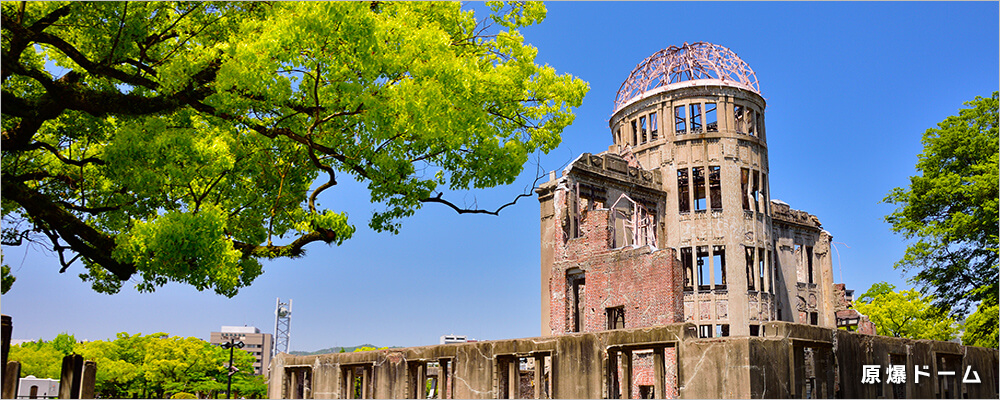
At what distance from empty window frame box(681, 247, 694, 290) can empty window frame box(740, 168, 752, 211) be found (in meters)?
3.20

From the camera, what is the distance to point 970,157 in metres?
27.6

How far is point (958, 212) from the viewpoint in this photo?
26.2 metres

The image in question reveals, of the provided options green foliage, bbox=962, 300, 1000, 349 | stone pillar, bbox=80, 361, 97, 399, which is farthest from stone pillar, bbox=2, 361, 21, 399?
green foliage, bbox=962, 300, 1000, 349

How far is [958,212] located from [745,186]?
350 inches

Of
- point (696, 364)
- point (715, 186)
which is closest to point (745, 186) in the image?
point (715, 186)

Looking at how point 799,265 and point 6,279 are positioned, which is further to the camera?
point 799,265

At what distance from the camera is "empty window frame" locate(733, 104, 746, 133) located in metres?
32.4

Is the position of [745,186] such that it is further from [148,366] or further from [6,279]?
[148,366]

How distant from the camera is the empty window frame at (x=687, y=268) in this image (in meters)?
31.4

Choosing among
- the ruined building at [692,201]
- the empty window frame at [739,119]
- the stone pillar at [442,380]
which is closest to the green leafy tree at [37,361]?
the ruined building at [692,201]

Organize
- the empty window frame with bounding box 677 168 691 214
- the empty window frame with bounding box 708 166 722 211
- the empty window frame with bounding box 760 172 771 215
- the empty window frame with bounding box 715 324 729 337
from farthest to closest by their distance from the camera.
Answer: the empty window frame with bounding box 708 166 722 211, the empty window frame with bounding box 760 172 771 215, the empty window frame with bounding box 677 168 691 214, the empty window frame with bounding box 715 324 729 337

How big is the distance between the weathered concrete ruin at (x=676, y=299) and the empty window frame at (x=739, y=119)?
0.29 feet

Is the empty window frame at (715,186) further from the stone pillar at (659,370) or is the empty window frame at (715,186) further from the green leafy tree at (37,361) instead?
the green leafy tree at (37,361)

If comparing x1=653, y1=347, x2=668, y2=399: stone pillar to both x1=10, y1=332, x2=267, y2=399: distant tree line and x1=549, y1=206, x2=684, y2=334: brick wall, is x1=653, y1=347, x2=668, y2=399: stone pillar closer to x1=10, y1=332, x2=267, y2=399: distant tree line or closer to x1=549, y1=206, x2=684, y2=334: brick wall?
x1=549, y1=206, x2=684, y2=334: brick wall
